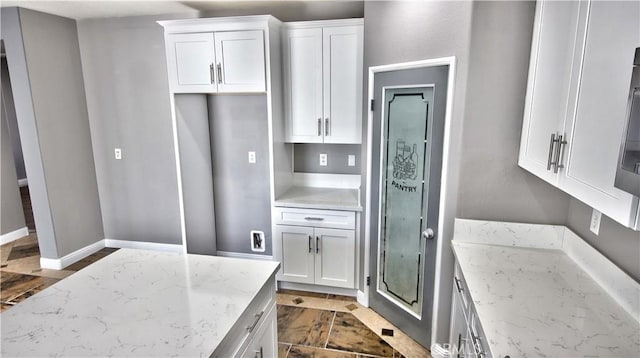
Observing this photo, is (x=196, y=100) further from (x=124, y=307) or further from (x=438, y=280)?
(x=438, y=280)

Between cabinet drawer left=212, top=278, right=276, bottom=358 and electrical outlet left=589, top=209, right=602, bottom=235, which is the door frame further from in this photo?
cabinet drawer left=212, top=278, right=276, bottom=358

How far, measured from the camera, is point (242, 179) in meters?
3.78

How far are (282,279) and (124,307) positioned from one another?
6.81ft

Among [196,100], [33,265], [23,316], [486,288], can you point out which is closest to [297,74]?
[196,100]

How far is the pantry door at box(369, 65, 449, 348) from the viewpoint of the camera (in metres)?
2.35

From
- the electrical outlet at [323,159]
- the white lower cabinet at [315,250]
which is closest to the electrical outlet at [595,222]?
the white lower cabinet at [315,250]

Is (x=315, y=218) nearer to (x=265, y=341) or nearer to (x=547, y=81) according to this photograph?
(x=265, y=341)

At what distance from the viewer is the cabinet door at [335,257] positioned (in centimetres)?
318

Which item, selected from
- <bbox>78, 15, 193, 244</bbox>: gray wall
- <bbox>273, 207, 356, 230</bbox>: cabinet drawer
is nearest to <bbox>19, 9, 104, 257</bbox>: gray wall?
<bbox>78, 15, 193, 244</bbox>: gray wall

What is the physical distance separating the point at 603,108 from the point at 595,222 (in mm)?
890

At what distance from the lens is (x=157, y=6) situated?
3.36 m

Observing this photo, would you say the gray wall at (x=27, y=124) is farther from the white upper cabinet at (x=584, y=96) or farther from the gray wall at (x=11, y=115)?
the white upper cabinet at (x=584, y=96)

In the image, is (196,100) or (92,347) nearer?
(92,347)

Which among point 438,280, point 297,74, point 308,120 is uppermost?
point 297,74
